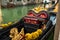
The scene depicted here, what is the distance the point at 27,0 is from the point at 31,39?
15.6 m

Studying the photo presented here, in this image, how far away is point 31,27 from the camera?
13.2ft

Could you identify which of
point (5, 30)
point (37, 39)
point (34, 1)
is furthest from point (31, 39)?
point (34, 1)

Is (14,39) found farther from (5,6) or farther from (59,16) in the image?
(5,6)

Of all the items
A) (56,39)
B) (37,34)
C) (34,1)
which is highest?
(56,39)

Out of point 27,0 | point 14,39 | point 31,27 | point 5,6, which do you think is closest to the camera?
point 14,39

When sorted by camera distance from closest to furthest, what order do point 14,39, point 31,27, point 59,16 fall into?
point 59,16, point 14,39, point 31,27

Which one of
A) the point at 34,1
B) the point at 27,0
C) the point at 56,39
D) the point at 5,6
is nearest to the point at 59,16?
the point at 56,39

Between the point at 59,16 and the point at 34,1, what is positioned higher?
the point at 59,16

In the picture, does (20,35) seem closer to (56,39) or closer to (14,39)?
(14,39)

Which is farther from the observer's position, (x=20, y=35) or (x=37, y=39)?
(x=37, y=39)

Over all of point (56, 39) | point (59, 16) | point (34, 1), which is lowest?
point (34, 1)

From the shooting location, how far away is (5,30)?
149 inches

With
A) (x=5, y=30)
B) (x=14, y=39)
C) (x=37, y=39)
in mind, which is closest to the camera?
(x=14, y=39)

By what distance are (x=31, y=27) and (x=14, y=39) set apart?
1.28 metres
